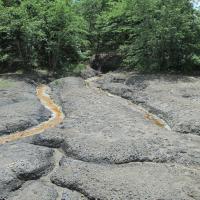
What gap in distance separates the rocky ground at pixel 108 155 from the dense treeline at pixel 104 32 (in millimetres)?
7231

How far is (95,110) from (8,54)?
41.7 feet

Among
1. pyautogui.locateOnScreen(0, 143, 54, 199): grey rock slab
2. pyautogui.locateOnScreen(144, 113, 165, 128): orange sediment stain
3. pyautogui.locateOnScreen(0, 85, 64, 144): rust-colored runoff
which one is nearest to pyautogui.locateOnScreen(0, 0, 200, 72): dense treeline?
pyautogui.locateOnScreen(0, 85, 64, 144): rust-colored runoff

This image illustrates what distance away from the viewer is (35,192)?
11297 mm

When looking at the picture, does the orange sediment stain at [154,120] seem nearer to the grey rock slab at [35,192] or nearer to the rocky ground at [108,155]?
the rocky ground at [108,155]

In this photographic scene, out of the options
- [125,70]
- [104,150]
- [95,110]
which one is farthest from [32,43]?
[104,150]

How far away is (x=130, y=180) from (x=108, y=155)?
5.95ft

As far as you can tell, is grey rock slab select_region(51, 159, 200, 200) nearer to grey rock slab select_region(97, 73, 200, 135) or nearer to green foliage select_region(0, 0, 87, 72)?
grey rock slab select_region(97, 73, 200, 135)

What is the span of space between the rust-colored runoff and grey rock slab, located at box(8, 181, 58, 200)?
12.7 ft

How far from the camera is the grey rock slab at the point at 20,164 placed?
11.7 m

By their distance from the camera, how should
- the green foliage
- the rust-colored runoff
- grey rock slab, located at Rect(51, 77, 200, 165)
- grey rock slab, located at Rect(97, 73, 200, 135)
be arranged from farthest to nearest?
the green foliage < grey rock slab, located at Rect(97, 73, 200, 135) < the rust-colored runoff < grey rock slab, located at Rect(51, 77, 200, 165)

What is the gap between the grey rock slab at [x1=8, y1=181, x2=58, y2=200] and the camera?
11070 millimetres

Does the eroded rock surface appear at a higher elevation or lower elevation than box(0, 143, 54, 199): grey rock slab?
higher

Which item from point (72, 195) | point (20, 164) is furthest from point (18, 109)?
point (72, 195)

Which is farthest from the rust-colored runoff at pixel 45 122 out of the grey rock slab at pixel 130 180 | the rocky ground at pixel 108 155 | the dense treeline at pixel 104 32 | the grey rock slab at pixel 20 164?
the dense treeline at pixel 104 32
